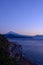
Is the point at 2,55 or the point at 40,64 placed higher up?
the point at 2,55

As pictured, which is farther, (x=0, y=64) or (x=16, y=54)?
(x=16, y=54)

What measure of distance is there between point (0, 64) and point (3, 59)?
0.93ft

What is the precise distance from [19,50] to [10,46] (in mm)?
990

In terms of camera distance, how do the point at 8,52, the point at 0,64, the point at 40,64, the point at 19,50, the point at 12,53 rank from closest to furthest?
the point at 0,64 → the point at 8,52 → the point at 12,53 → the point at 19,50 → the point at 40,64

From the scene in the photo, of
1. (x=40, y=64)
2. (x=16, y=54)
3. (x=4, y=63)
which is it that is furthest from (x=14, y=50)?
(x=40, y=64)

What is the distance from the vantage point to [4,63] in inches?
300

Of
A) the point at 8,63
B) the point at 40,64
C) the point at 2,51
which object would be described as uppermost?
the point at 2,51

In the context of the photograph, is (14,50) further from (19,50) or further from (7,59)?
(7,59)

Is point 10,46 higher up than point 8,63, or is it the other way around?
point 10,46

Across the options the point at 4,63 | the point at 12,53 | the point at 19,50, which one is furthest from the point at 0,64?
the point at 19,50

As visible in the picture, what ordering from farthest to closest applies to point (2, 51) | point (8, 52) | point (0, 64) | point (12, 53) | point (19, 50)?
point (19, 50) → point (12, 53) → point (8, 52) → point (2, 51) → point (0, 64)

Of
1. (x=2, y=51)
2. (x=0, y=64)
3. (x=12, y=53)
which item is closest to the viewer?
(x=0, y=64)

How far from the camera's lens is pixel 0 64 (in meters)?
7.61

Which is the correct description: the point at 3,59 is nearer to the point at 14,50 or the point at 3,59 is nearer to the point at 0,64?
the point at 0,64
